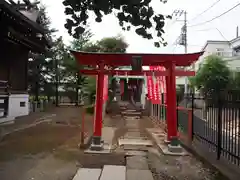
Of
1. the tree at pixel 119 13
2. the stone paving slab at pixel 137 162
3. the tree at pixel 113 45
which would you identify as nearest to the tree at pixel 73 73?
the tree at pixel 113 45

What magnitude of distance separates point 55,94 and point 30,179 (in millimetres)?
25142

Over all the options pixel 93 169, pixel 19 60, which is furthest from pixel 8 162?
pixel 19 60

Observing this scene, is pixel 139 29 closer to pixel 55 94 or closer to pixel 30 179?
pixel 30 179

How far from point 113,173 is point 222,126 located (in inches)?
111

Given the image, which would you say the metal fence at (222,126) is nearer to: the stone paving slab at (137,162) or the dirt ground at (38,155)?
the stone paving slab at (137,162)

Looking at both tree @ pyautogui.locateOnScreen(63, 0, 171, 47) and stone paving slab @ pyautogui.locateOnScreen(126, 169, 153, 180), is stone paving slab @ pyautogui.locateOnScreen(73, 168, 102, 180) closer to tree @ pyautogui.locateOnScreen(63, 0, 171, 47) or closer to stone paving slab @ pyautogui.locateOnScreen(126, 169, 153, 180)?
stone paving slab @ pyautogui.locateOnScreen(126, 169, 153, 180)

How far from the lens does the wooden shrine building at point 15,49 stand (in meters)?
13.2

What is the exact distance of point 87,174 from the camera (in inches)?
263

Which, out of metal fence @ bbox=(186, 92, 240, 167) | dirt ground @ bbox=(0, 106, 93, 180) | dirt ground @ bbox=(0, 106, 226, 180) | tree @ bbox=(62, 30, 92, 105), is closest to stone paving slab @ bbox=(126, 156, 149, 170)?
dirt ground @ bbox=(0, 106, 226, 180)

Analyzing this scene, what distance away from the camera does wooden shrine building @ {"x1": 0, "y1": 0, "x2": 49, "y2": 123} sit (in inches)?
518

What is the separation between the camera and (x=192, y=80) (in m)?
29.6

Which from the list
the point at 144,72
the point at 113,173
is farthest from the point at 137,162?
the point at 144,72

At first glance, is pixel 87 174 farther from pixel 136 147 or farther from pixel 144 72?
pixel 144 72

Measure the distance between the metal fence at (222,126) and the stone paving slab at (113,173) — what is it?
239 centimetres
